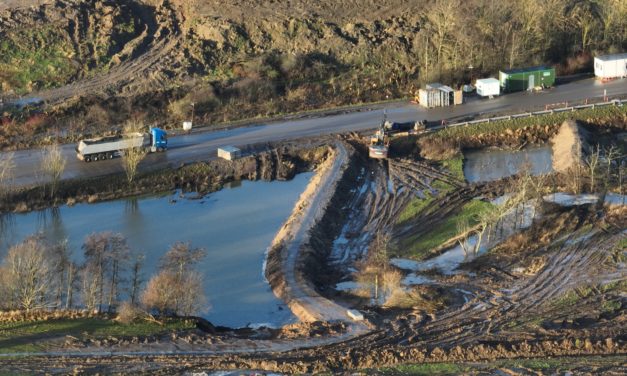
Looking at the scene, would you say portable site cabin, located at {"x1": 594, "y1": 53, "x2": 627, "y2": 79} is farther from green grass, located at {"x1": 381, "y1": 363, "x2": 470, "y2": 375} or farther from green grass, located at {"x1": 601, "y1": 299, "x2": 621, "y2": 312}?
green grass, located at {"x1": 381, "y1": 363, "x2": 470, "y2": 375}

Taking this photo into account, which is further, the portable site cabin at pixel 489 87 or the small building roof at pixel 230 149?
the portable site cabin at pixel 489 87

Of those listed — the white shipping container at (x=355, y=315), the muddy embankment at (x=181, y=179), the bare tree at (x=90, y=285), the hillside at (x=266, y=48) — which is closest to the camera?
the white shipping container at (x=355, y=315)

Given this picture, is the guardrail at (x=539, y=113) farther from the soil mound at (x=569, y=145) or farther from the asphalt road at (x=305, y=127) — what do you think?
the soil mound at (x=569, y=145)

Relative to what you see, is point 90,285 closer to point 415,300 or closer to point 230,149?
point 415,300

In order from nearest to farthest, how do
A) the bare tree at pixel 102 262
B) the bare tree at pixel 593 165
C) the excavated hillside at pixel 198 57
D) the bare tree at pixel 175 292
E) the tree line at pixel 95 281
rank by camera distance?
the tree line at pixel 95 281
the bare tree at pixel 175 292
the bare tree at pixel 102 262
the bare tree at pixel 593 165
the excavated hillside at pixel 198 57

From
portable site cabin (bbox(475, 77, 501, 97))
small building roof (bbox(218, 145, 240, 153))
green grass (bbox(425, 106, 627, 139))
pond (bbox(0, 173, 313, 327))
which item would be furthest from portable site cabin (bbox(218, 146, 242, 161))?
portable site cabin (bbox(475, 77, 501, 97))

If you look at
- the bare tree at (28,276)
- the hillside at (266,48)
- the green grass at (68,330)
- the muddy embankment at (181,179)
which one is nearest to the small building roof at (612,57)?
the hillside at (266,48)

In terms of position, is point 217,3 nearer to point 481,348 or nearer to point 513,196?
point 513,196

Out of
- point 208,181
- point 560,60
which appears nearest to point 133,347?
point 208,181
